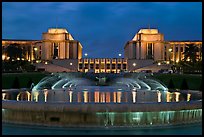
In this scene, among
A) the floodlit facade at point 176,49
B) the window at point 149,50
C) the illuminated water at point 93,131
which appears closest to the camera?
the illuminated water at point 93,131

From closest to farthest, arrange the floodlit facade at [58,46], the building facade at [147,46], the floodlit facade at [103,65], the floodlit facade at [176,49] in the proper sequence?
the floodlit facade at [103,65] → the floodlit facade at [58,46] → the building facade at [147,46] → the floodlit facade at [176,49]

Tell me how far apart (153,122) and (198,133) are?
138 cm

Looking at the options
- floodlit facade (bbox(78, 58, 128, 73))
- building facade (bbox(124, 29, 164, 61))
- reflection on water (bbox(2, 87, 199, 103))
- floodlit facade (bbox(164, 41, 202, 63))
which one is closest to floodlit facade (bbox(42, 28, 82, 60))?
floodlit facade (bbox(78, 58, 128, 73))

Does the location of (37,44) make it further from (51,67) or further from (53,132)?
(53,132)

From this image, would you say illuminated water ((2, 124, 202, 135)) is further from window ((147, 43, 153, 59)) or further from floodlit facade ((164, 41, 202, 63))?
floodlit facade ((164, 41, 202, 63))

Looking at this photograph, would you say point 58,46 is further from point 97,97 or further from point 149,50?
point 97,97

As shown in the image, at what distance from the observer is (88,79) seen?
116 feet

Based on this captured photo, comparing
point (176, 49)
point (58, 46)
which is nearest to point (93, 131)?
point (58, 46)

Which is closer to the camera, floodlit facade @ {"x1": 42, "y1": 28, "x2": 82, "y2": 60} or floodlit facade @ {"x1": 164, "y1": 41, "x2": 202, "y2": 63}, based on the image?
floodlit facade @ {"x1": 42, "y1": 28, "x2": 82, "y2": 60}

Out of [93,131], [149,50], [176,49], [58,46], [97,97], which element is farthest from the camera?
[176,49]

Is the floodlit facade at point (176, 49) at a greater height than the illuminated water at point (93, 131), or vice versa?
the floodlit facade at point (176, 49)

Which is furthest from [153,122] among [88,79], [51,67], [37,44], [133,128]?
[37,44]

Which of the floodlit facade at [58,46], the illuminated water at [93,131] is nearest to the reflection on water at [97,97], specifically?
the illuminated water at [93,131]

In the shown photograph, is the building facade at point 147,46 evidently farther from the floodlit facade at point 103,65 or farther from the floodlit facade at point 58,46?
the floodlit facade at point 58,46
